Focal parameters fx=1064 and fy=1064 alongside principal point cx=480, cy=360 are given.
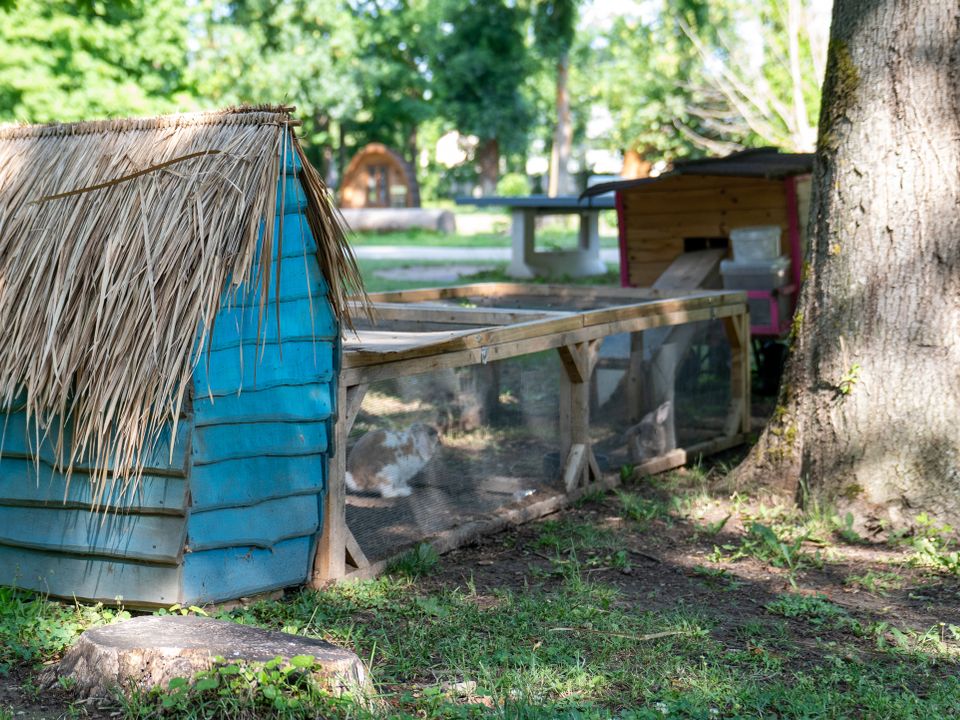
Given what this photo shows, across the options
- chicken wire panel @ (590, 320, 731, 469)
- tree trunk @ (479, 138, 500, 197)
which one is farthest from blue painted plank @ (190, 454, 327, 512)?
Result: tree trunk @ (479, 138, 500, 197)

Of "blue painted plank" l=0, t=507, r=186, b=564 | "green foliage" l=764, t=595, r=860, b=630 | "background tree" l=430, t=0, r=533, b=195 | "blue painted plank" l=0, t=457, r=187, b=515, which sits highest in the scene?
"background tree" l=430, t=0, r=533, b=195

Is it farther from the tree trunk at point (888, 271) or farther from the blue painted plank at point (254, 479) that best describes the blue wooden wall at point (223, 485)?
the tree trunk at point (888, 271)

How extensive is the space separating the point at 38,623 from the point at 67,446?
2.20 feet

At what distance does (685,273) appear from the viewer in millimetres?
8148

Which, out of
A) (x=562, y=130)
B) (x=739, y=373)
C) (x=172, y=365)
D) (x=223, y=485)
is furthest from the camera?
(x=562, y=130)

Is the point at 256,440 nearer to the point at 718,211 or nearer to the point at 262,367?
the point at 262,367

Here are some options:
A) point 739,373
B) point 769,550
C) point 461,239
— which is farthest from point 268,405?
point 461,239

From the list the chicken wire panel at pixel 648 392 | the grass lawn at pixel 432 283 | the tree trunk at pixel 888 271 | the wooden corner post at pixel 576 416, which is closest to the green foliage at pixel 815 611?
→ the tree trunk at pixel 888 271

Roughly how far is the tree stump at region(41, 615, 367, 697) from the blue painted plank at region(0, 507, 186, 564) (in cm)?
48

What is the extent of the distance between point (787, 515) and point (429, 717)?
2980 mm

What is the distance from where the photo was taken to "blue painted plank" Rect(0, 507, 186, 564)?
3992mm

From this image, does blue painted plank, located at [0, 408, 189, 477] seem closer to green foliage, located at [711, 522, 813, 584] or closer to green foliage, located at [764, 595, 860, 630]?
green foliage, located at [764, 595, 860, 630]

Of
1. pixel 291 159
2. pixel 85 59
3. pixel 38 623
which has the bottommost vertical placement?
pixel 38 623

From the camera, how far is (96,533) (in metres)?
4.10
